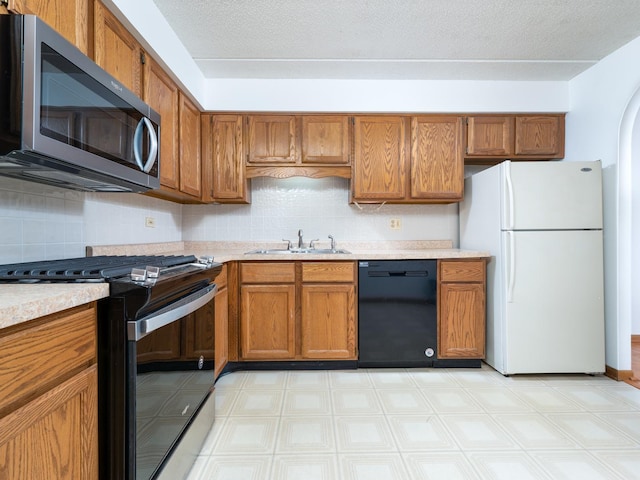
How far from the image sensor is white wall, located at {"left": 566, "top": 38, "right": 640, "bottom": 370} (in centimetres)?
235

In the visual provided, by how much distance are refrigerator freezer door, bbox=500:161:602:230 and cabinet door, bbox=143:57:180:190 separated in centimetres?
225

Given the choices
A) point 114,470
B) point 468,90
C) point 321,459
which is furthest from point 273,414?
point 468,90

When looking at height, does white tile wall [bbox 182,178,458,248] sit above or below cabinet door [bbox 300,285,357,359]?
above

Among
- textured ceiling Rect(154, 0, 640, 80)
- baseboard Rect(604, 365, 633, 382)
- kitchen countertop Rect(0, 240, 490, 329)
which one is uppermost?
textured ceiling Rect(154, 0, 640, 80)

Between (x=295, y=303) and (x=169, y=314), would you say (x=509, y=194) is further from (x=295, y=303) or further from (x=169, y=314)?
(x=169, y=314)

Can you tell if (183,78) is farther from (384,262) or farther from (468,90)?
(468,90)

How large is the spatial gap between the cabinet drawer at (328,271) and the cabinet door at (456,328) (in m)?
0.70

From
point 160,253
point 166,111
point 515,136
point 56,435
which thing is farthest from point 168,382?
point 515,136

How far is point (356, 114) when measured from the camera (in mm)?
2801

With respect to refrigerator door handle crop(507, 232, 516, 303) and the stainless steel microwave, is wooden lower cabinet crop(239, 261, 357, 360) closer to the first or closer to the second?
refrigerator door handle crop(507, 232, 516, 303)

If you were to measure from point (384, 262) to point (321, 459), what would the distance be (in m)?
1.36

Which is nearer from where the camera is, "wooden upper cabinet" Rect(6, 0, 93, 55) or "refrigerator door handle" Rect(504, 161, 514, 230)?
"wooden upper cabinet" Rect(6, 0, 93, 55)

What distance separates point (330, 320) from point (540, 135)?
7.52 ft

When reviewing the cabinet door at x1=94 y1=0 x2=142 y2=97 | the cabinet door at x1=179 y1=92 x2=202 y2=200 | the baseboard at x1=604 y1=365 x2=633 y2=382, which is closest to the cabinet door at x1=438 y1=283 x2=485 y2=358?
the baseboard at x1=604 y1=365 x2=633 y2=382
